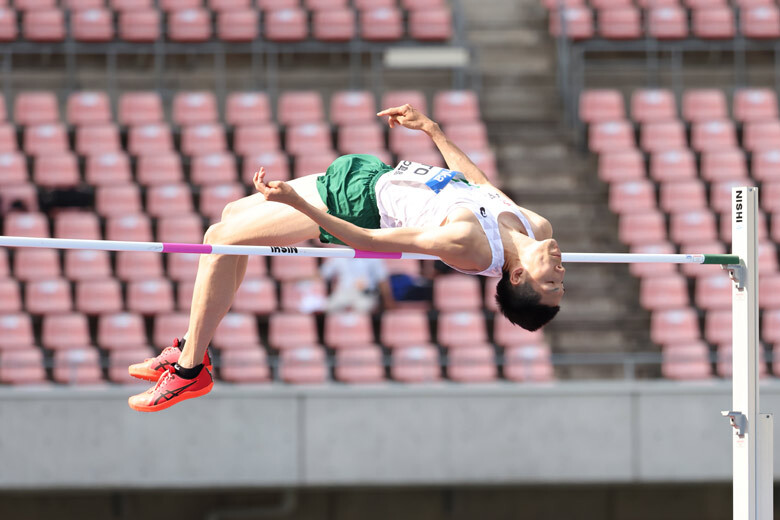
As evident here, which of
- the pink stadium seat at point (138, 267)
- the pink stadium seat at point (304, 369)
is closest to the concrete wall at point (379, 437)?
the pink stadium seat at point (304, 369)

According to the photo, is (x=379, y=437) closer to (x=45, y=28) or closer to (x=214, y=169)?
(x=214, y=169)

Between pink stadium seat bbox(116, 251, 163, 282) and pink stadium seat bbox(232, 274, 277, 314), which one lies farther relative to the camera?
pink stadium seat bbox(116, 251, 163, 282)

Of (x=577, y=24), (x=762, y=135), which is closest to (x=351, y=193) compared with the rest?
(x=762, y=135)

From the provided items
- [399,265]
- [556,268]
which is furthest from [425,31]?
[556,268]

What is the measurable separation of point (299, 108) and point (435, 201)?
687 cm

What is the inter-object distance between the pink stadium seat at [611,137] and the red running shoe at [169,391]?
6.75 m

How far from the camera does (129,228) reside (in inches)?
381

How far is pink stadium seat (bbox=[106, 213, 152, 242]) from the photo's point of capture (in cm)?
966

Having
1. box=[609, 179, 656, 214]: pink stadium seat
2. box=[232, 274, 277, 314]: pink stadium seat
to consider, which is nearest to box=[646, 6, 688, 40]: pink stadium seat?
box=[609, 179, 656, 214]: pink stadium seat

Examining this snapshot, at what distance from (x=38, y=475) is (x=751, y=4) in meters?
8.75

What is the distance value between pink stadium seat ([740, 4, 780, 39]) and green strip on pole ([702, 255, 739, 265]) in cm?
812

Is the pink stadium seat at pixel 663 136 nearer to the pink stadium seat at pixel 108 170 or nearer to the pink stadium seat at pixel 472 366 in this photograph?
the pink stadium seat at pixel 472 366

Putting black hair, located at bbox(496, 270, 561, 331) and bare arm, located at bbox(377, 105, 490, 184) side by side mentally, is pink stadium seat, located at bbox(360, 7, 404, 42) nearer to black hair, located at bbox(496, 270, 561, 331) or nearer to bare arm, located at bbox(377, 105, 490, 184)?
bare arm, located at bbox(377, 105, 490, 184)

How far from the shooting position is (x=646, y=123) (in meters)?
11.1
